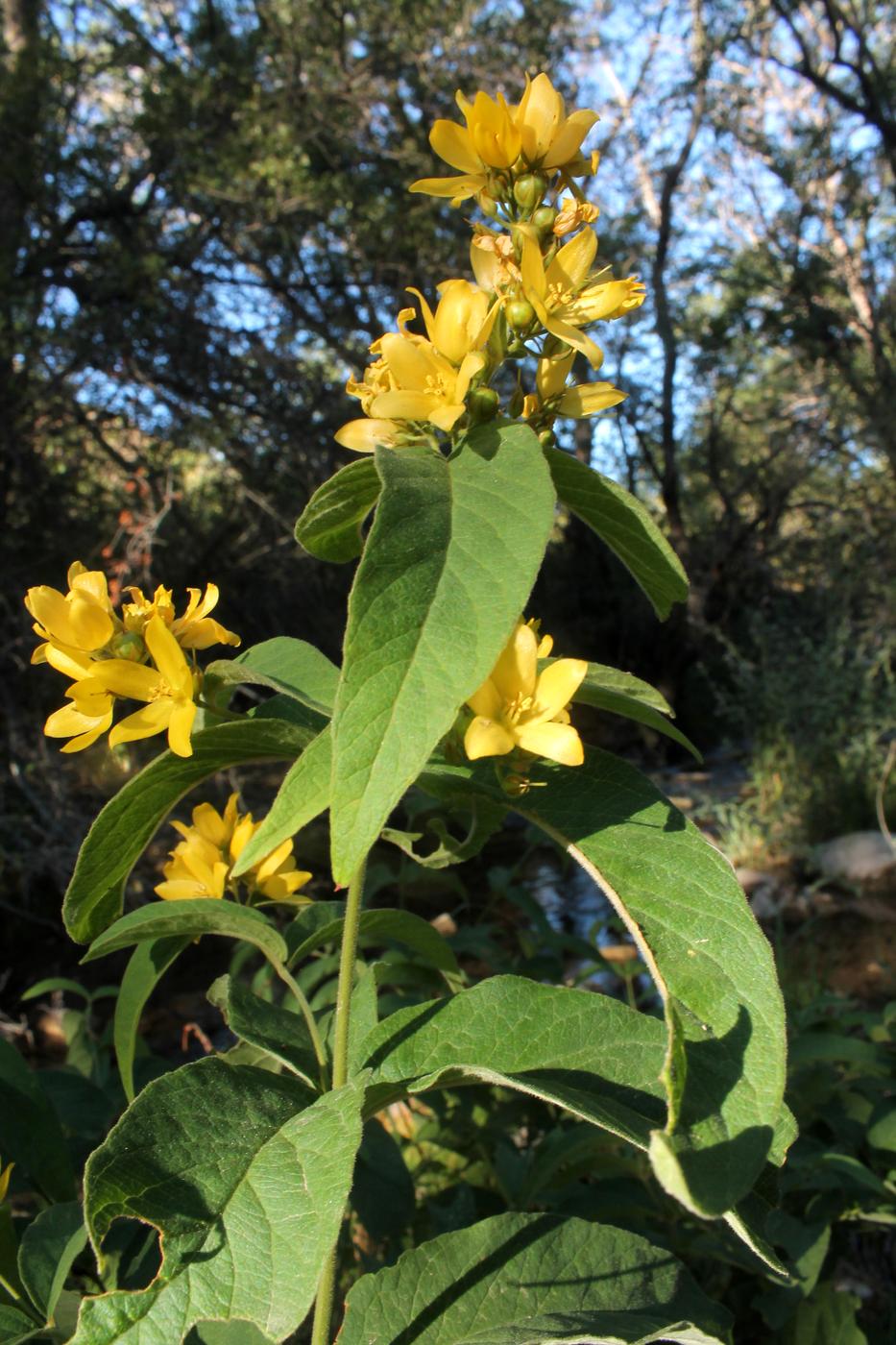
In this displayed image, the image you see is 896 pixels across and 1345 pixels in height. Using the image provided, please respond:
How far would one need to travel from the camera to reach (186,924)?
0.79m

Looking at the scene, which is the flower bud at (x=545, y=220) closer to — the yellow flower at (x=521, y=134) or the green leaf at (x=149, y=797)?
the yellow flower at (x=521, y=134)

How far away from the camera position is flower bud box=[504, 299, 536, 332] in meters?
0.76

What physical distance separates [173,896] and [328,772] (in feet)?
1.40

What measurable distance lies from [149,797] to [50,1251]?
1.51 feet

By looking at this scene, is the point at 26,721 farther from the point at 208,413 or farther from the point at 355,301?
the point at 355,301

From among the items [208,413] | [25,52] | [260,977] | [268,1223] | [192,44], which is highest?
[192,44]

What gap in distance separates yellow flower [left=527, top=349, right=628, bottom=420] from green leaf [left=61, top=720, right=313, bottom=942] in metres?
0.33

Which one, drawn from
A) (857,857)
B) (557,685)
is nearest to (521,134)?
(557,685)

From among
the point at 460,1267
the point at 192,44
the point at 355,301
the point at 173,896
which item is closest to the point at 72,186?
the point at 192,44

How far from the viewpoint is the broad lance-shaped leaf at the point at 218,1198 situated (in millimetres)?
591

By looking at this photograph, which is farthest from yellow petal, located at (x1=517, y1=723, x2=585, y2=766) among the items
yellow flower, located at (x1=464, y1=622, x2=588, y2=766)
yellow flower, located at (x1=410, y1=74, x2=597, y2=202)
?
yellow flower, located at (x1=410, y1=74, x2=597, y2=202)

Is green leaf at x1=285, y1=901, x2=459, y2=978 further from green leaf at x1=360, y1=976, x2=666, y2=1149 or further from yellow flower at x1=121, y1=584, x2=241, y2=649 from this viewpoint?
yellow flower at x1=121, y1=584, x2=241, y2=649

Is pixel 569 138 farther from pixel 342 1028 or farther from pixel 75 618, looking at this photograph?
pixel 342 1028

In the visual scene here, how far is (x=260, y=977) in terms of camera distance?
1829 millimetres
